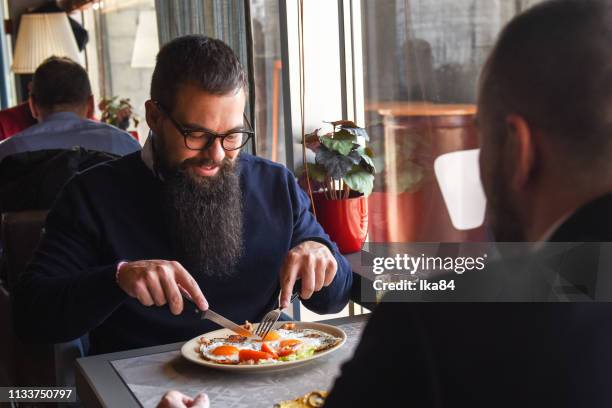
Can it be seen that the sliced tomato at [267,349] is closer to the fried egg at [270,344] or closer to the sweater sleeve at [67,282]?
the fried egg at [270,344]

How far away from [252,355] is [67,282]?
0.53m

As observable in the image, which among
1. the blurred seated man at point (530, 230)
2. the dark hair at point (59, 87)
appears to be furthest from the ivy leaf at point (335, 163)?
the blurred seated man at point (530, 230)

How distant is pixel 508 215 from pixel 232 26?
2933 mm

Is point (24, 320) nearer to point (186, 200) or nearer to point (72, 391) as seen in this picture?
point (72, 391)

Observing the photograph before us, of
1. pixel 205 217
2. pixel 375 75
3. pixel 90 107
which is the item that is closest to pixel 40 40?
pixel 90 107

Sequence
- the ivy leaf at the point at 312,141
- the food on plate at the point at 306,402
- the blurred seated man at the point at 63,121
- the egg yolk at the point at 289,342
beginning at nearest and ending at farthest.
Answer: the food on plate at the point at 306,402 < the egg yolk at the point at 289,342 < the ivy leaf at the point at 312,141 < the blurred seated man at the point at 63,121

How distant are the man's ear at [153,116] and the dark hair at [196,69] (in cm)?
3

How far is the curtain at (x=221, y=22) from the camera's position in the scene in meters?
3.19

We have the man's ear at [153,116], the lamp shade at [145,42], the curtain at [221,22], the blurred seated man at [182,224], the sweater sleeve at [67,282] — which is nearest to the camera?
the sweater sleeve at [67,282]

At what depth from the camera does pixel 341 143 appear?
8.31 feet

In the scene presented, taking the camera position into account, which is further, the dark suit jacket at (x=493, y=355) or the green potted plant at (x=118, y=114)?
the green potted plant at (x=118, y=114)

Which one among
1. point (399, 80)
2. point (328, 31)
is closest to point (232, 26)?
point (328, 31)

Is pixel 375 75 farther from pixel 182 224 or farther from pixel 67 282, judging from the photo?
pixel 67 282

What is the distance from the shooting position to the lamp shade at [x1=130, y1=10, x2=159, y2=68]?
217 inches
